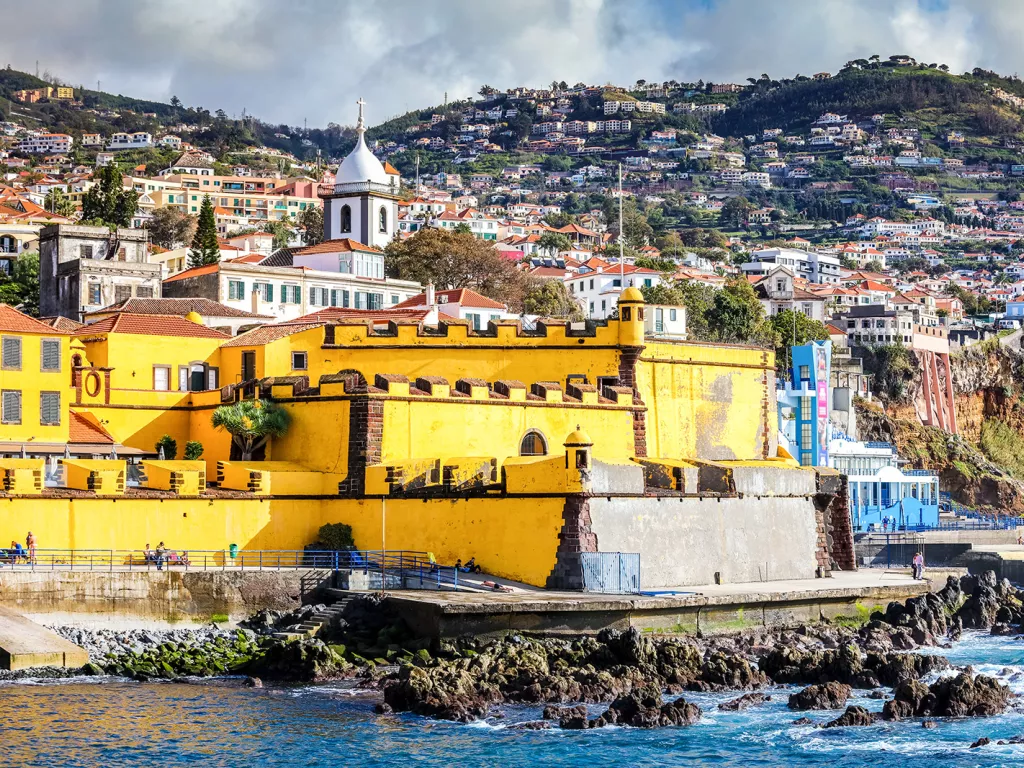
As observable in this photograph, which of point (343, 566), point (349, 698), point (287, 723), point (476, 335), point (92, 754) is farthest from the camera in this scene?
point (476, 335)

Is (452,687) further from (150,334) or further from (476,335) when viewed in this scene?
(150,334)

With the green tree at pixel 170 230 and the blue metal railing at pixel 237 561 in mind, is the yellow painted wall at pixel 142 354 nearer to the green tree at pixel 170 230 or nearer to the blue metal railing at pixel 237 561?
the blue metal railing at pixel 237 561

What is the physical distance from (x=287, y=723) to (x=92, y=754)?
3790 millimetres

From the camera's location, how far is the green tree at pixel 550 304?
79688mm

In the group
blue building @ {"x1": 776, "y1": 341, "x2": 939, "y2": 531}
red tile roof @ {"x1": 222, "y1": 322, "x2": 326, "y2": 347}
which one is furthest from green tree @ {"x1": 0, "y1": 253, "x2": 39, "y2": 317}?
blue building @ {"x1": 776, "y1": 341, "x2": 939, "y2": 531}

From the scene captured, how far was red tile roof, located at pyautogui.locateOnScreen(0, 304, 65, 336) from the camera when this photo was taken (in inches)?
1740

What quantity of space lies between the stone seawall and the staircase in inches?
36.6

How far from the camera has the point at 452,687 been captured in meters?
32.1

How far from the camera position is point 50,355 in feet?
146

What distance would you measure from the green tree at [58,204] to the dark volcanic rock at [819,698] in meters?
96.3

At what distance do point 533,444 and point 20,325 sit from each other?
13.5m

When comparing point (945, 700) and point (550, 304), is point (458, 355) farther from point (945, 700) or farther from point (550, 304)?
point (550, 304)

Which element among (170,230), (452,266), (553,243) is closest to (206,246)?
(452,266)

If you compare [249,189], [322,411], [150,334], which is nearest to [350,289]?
[150,334]
